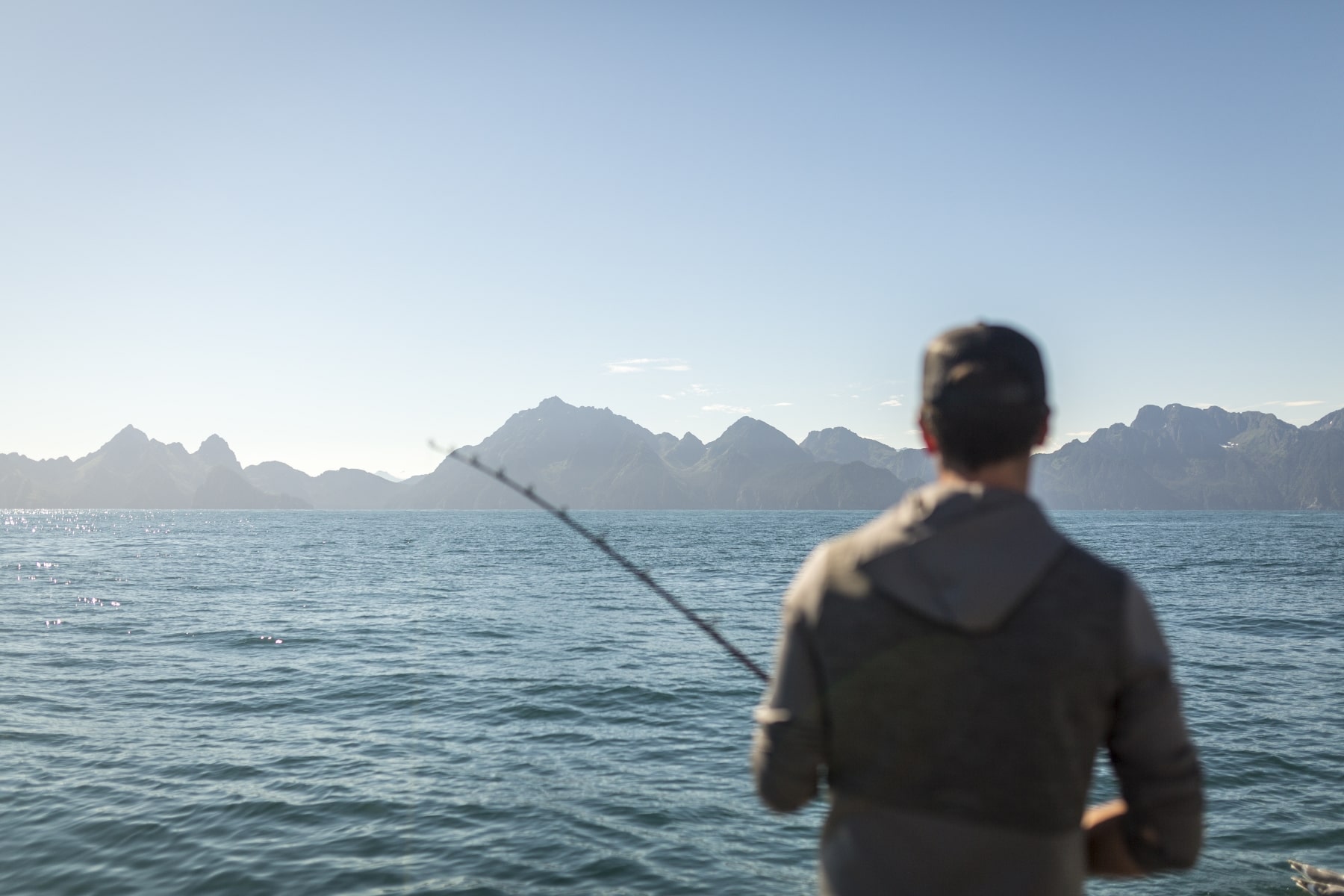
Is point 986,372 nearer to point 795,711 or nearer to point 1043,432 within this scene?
point 1043,432

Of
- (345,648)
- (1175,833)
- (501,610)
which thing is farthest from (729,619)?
(1175,833)

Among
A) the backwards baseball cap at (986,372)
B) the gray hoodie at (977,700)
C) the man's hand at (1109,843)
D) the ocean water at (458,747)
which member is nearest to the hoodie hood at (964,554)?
the gray hoodie at (977,700)

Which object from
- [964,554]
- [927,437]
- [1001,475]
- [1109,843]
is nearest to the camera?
[964,554]

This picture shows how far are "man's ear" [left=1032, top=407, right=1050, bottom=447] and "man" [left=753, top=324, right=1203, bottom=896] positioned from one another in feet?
A: 0.04

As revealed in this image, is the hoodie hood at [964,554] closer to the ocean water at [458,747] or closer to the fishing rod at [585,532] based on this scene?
the fishing rod at [585,532]

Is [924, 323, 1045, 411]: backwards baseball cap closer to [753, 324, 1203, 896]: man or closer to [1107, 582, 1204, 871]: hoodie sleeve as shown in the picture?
[753, 324, 1203, 896]: man

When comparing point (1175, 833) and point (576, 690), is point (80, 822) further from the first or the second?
point (1175, 833)

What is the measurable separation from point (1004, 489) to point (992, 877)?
1007mm

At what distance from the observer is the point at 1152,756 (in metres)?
2.15

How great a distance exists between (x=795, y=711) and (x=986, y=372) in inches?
41.8

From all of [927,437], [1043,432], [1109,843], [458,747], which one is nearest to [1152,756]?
[1109,843]

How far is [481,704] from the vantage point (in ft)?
65.5

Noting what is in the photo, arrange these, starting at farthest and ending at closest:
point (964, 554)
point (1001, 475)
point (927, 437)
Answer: point (927, 437) → point (1001, 475) → point (964, 554)

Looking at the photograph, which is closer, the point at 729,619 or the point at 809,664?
the point at 809,664
